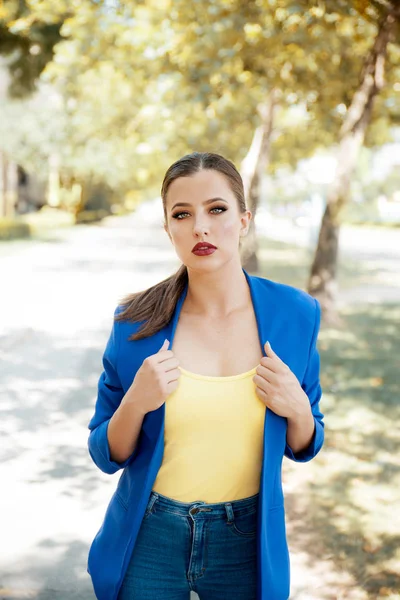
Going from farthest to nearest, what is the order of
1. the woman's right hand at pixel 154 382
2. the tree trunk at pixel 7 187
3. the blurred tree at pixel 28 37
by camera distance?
the tree trunk at pixel 7 187, the blurred tree at pixel 28 37, the woman's right hand at pixel 154 382

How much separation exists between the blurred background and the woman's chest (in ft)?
5.14

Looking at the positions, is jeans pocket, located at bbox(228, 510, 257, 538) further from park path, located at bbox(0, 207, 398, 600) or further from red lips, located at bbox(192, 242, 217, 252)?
park path, located at bbox(0, 207, 398, 600)

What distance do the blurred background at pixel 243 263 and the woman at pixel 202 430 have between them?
1.59 m

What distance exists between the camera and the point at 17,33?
34.7 feet

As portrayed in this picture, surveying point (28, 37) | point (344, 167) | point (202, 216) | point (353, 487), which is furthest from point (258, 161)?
point (202, 216)

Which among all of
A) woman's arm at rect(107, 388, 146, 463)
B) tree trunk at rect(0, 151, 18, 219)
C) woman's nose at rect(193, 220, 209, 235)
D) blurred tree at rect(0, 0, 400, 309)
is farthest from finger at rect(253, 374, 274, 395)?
tree trunk at rect(0, 151, 18, 219)

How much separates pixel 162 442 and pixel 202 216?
0.63 meters

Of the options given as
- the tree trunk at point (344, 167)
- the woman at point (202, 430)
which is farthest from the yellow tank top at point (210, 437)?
the tree trunk at point (344, 167)

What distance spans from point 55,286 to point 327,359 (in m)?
8.13

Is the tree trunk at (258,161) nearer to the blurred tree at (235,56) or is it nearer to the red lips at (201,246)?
the blurred tree at (235,56)

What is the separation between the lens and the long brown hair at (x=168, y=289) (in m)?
2.01

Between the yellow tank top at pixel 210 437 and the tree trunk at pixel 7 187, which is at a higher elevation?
the tree trunk at pixel 7 187

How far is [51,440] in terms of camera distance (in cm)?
606

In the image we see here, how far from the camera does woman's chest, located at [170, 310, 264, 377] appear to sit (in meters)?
1.99
